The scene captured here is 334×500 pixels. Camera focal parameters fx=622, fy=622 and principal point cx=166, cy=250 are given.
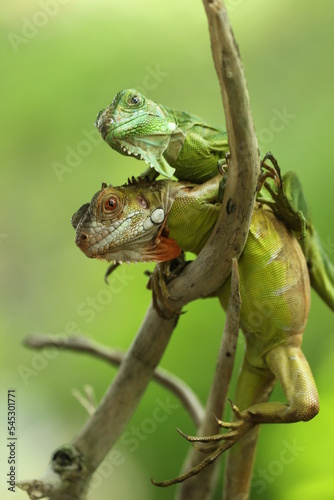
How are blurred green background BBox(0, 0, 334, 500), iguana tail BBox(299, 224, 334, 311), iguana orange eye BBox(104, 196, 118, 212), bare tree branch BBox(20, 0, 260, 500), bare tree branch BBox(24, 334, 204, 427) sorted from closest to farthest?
bare tree branch BBox(20, 0, 260, 500) < iguana orange eye BBox(104, 196, 118, 212) < iguana tail BBox(299, 224, 334, 311) < bare tree branch BBox(24, 334, 204, 427) < blurred green background BBox(0, 0, 334, 500)

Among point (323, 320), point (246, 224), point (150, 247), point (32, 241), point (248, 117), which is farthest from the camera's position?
point (32, 241)

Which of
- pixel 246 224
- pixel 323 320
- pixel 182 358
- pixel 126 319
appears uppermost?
pixel 246 224

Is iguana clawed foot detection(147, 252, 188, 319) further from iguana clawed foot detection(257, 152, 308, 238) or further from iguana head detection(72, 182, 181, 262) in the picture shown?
iguana clawed foot detection(257, 152, 308, 238)

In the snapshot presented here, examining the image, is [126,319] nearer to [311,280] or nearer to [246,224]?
[311,280]

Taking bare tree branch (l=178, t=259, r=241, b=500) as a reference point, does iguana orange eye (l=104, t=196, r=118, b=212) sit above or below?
above

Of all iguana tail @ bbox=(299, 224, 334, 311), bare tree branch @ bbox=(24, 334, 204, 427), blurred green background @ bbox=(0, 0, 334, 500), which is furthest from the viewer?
blurred green background @ bbox=(0, 0, 334, 500)

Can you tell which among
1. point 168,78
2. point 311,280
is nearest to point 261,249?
point 311,280

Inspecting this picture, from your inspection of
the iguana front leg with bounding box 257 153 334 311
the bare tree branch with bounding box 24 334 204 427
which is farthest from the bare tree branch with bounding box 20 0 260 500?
the bare tree branch with bounding box 24 334 204 427
